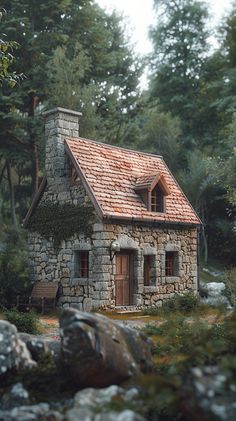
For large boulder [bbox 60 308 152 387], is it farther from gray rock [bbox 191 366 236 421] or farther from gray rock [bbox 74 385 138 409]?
gray rock [bbox 191 366 236 421]

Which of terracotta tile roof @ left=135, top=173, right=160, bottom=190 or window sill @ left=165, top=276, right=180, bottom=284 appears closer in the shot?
terracotta tile roof @ left=135, top=173, right=160, bottom=190

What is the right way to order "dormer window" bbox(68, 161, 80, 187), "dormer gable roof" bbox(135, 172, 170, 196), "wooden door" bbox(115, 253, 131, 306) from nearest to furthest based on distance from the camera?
"wooden door" bbox(115, 253, 131, 306)
"dormer window" bbox(68, 161, 80, 187)
"dormer gable roof" bbox(135, 172, 170, 196)

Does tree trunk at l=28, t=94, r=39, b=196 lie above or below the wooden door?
above

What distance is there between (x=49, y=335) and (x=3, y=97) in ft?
49.5

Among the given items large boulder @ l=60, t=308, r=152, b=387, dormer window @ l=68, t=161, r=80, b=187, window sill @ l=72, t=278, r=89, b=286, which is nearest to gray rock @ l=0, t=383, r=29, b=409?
large boulder @ l=60, t=308, r=152, b=387

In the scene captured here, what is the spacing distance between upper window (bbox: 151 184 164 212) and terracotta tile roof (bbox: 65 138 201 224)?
33cm

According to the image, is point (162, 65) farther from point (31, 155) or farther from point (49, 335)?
point (49, 335)

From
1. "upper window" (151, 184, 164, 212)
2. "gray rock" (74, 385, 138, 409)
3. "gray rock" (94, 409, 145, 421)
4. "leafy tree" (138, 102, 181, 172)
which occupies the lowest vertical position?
"gray rock" (74, 385, 138, 409)

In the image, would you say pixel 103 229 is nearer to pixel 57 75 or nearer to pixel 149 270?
pixel 149 270

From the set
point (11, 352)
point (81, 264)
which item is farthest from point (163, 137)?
point (11, 352)

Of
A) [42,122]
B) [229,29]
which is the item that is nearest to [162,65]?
[229,29]

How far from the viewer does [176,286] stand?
16.6 m

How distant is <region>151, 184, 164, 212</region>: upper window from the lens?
16453mm

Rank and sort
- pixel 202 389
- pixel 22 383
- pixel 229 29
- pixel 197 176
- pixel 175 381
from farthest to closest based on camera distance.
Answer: pixel 229 29
pixel 197 176
pixel 22 383
pixel 175 381
pixel 202 389
